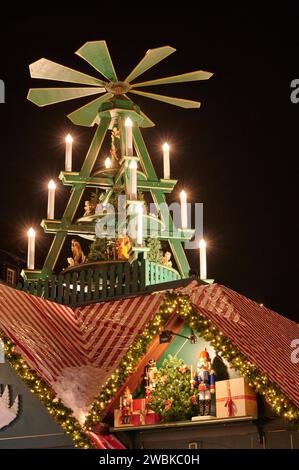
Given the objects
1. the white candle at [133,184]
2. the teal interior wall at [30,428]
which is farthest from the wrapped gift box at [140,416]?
the white candle at [133,184]

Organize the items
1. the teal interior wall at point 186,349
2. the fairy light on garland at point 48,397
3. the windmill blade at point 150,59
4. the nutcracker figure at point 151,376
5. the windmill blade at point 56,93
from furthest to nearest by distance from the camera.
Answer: the windmill blade at point 56,93 → the windmill blade at point 150,59 → the teal interior wall at point 186,349 → the nutcracker figure at point 151,376 → the fairy light on garland at point 48,397

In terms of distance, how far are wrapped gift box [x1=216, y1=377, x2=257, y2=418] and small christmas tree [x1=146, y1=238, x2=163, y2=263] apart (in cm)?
585

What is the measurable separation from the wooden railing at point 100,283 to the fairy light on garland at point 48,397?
3.36 metres

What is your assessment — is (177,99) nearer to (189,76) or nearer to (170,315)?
(189,76)

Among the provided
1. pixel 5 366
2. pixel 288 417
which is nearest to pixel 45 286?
pixel 5 366

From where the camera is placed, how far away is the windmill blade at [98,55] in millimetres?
18047

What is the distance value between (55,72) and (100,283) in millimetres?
6028

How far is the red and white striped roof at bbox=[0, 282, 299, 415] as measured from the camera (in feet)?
34.4

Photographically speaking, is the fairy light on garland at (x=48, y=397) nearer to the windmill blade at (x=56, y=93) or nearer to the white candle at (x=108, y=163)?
the white candle at (x=108, y=163)

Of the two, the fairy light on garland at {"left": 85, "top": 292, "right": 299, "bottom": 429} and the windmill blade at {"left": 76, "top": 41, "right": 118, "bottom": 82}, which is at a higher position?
the windmill blade at {"left": 76, "top": 41, "right": 118, "bottom": 82}

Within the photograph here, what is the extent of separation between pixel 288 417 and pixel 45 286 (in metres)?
6.61

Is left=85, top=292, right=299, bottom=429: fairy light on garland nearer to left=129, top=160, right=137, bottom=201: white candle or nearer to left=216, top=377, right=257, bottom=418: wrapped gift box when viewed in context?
left=216, top=377, right=257, bottom=418: wrapped gift box

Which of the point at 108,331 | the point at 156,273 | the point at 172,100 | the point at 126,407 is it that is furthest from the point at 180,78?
the point at 126,407

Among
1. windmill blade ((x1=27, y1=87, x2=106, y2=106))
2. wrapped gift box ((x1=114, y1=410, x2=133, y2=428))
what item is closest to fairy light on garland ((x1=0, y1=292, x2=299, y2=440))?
wrapped gift box ((x1=114, y1=410, x2=133, y2=428))
